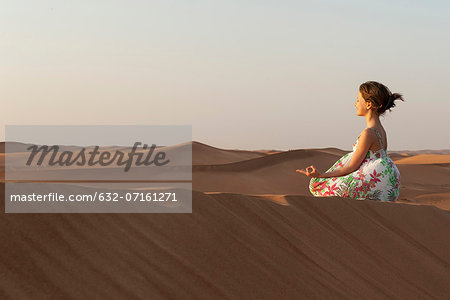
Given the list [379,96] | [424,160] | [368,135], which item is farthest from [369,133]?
[424,160]

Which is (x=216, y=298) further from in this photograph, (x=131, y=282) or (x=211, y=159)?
(x=211, y=159)

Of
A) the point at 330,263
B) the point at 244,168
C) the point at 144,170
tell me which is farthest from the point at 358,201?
the point at 144,170

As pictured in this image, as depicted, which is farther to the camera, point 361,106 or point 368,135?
point 361,106

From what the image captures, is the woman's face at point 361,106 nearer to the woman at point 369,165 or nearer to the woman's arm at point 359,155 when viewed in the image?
the woman at point 369,165

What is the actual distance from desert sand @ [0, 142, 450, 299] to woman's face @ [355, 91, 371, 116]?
3.03 ft

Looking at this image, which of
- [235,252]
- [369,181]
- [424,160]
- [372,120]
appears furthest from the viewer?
[424,160]

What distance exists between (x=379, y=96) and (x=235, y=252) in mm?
2514

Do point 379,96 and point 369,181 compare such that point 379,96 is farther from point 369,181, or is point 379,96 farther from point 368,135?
point 369,181

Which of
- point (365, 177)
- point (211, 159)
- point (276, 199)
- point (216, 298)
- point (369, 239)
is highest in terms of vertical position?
point (211, 159)

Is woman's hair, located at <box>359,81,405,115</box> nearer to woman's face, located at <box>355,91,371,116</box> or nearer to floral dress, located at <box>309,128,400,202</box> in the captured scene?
woman's face, located at <box>355,91,371,116</box>

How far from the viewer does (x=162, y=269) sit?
254 centimetres

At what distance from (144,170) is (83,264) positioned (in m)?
A: 11.8

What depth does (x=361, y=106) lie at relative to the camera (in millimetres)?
4914

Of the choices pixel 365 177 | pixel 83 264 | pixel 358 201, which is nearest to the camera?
pixel 83 264
